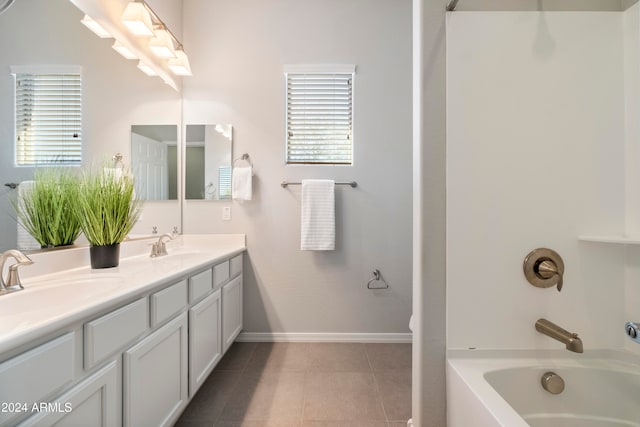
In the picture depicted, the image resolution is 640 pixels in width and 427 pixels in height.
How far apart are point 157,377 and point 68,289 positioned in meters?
0.49

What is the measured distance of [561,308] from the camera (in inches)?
38.5

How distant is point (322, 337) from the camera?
2.25 m

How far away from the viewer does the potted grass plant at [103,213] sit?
4.13 ft

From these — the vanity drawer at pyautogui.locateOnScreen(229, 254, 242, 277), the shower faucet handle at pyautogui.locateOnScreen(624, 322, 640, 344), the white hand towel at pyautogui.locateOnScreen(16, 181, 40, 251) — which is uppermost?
the white hand towel at pyautogui.locateOnScreen(16, 181, 40, 251)

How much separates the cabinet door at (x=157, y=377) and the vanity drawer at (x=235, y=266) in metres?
0.66

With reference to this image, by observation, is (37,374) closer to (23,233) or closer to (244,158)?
(23,233)

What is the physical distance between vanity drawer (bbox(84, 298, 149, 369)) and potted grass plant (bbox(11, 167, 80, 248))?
0.64 metres

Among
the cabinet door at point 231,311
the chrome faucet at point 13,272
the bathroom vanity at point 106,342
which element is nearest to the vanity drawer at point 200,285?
the bathroom vanity at point 106,342

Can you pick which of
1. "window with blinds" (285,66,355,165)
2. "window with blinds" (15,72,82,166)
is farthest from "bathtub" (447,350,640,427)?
"window with blinds" (15,72,82,166)

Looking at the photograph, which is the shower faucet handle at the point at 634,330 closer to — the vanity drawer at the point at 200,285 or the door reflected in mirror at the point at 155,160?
the vanity drawer at the point at 200,285

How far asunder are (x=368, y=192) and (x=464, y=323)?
1422 millimetres

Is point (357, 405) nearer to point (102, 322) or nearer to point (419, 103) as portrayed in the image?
point (102, 322)

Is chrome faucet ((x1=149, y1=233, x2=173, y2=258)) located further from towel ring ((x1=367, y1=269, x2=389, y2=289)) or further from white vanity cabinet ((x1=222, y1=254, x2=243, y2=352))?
towel ring ((x1=367, y1=269, x2=389, y2=289))

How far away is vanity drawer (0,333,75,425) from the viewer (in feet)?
1.89
